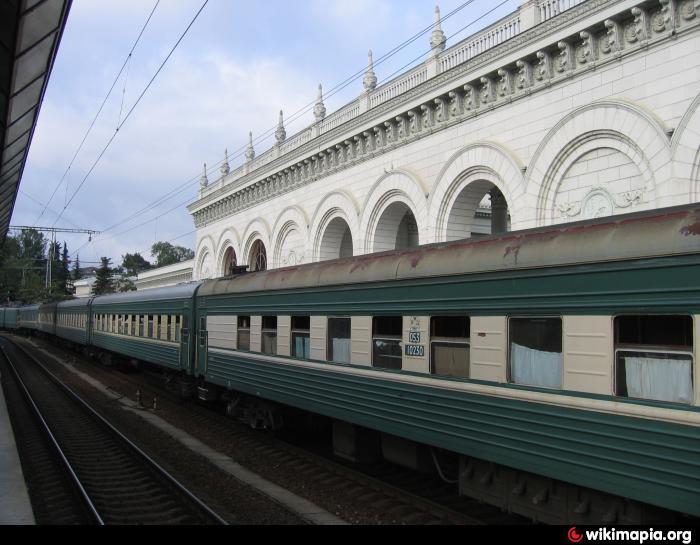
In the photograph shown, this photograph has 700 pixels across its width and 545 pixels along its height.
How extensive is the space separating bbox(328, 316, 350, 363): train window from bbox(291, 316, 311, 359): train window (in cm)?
66

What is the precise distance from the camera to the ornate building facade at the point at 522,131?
12188 mm

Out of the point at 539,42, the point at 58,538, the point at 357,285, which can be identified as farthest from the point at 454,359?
the point at 539,42

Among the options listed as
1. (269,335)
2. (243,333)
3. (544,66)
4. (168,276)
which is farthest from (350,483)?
(168,276)

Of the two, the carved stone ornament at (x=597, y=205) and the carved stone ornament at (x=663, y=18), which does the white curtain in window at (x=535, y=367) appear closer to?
the carved stone ornament at (x=597, y=205)

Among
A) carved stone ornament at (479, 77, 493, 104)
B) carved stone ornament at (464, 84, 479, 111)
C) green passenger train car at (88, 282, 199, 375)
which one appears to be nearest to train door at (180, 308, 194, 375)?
green passenger train car at (88, 282, 199, 375)

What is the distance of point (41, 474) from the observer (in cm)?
986

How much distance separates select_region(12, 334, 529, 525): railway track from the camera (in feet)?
24.7

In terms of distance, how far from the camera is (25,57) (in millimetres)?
8914

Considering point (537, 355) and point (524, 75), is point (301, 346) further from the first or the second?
point (524, 75)

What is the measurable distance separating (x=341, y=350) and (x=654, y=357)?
481 centimetres

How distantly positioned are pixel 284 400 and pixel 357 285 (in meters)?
2.86

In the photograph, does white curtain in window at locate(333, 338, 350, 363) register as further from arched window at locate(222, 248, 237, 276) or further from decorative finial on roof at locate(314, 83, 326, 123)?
arched window at locate(222, 248, 237, 276)

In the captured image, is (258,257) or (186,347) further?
(258,257)

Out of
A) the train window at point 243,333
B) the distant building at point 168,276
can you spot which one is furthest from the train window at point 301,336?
the distant building at point 168,276
